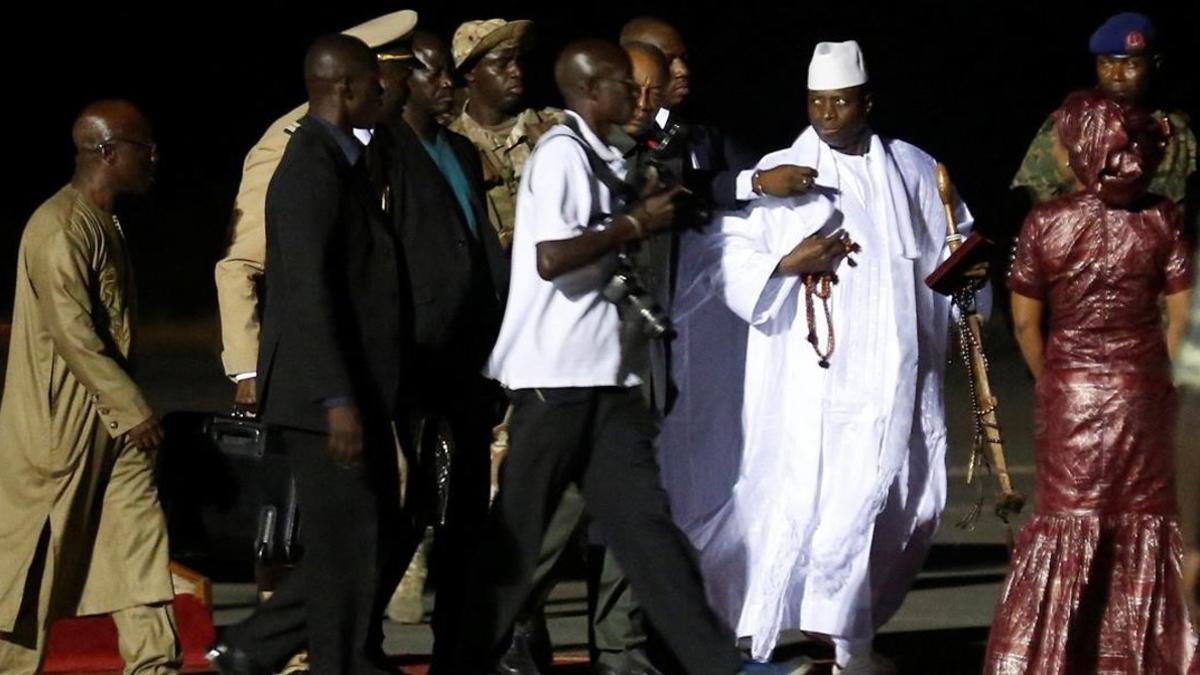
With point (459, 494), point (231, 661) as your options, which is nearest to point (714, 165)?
point (459, 494)

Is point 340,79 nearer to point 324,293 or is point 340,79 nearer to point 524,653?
point 324,293

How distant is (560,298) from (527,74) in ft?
42.5

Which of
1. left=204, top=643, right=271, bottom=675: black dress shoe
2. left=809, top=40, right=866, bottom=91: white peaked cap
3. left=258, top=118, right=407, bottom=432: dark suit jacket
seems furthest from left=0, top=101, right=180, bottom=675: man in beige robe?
left=809, top=40, right=866, bottom=91: white peaked cap

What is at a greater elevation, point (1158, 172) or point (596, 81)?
point (596, 81)

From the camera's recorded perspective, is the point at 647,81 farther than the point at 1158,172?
No

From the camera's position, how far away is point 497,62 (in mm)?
8586

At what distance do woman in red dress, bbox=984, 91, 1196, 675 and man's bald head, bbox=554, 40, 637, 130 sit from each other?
1139 mm

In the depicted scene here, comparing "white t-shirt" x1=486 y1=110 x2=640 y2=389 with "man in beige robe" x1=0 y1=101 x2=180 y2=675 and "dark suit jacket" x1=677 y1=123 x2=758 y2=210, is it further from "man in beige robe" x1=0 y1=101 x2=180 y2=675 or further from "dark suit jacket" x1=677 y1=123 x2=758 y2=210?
"man in beige robe" x1=0 y1=101 x2=180 y2=675

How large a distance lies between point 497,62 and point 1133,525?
2805mm

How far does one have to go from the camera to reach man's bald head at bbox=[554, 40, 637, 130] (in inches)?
281

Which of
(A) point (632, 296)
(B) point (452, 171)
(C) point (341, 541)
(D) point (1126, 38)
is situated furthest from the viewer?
(D) point (1126, 38)

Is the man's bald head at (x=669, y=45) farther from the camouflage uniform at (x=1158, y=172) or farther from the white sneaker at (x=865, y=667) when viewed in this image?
the white sneaker at (x=865, y=667)

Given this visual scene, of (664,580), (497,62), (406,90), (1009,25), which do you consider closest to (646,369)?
(664,580)

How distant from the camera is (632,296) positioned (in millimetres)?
7020
